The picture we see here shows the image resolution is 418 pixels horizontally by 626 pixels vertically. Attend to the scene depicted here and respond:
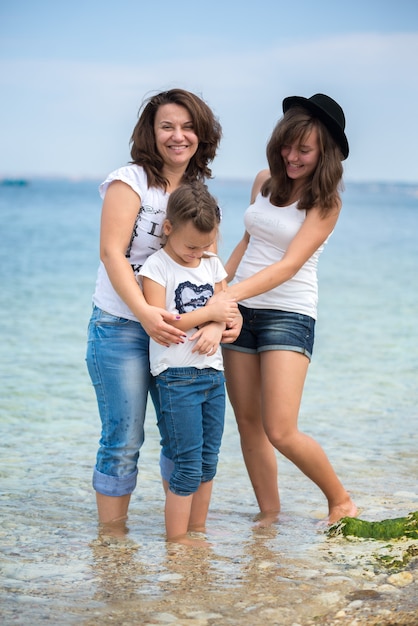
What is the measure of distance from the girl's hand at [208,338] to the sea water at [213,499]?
0.47 m

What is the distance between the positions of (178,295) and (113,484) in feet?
2.94

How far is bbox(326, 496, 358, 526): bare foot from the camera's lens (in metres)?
4.10

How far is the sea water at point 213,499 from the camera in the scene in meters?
3.04

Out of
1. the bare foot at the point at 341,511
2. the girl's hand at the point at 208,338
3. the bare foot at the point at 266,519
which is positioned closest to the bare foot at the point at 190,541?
the bare foot at the point at 266,519

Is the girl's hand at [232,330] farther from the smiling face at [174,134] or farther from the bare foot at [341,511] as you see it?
the bare foot at [341,511]

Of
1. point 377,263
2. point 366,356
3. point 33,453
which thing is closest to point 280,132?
point 33,453

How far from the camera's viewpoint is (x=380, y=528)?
3.69 metres

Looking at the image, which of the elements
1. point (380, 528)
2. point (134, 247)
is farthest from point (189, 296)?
point (380, 528)

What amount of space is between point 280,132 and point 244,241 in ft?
2.08

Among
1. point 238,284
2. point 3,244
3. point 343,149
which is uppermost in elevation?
point 343,149

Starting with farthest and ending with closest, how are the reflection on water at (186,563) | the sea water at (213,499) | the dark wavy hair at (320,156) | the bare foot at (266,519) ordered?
the bare foot at (266,519) → the dark wavy hair at (320,156) → the sea water at (213,499) → the reflection on water at (186,563)

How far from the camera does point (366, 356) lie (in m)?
9.49

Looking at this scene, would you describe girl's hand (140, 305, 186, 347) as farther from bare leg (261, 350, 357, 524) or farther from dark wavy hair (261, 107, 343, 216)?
dark wavy hair (261, 107, 343, 216)

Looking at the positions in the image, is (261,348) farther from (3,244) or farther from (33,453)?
(3,244)
